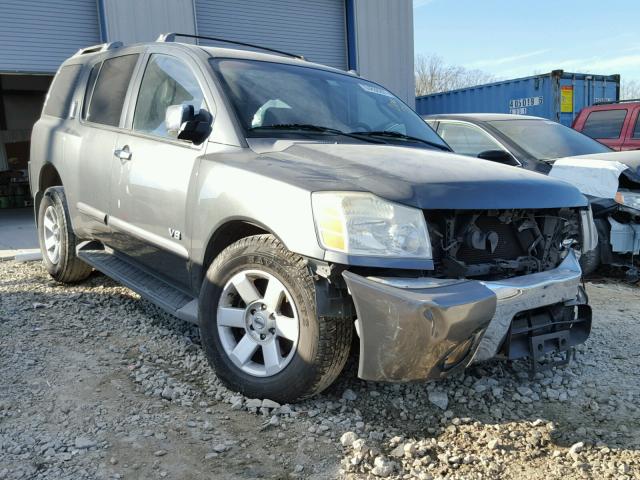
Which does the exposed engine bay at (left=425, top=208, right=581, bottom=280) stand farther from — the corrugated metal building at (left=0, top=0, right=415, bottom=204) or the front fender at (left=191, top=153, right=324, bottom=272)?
the corrugated metal building at (left=0, top=0, right=415, bottom=204)

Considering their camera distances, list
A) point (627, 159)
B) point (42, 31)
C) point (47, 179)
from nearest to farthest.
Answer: point (47, 179), point (627, 159), point (42, 31)

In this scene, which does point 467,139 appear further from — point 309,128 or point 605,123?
point 605,123

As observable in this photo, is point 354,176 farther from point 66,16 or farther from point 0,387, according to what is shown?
point 66,16

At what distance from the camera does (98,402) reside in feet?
9.54

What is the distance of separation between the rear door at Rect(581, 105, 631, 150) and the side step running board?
315 inches

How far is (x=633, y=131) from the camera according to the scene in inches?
358

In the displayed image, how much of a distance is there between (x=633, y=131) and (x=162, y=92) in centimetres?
807

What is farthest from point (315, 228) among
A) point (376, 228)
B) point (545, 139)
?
point (545, 139)

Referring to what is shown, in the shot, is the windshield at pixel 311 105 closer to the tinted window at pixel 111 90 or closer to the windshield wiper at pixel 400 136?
the windshield wiper at pixel 400 136

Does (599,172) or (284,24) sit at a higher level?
(284,24)

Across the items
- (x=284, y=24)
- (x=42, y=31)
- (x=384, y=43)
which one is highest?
(x=284, y=24)

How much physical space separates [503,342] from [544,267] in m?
0.58

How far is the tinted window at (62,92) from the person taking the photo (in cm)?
486

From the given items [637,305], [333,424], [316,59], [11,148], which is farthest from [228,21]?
[11,148]
